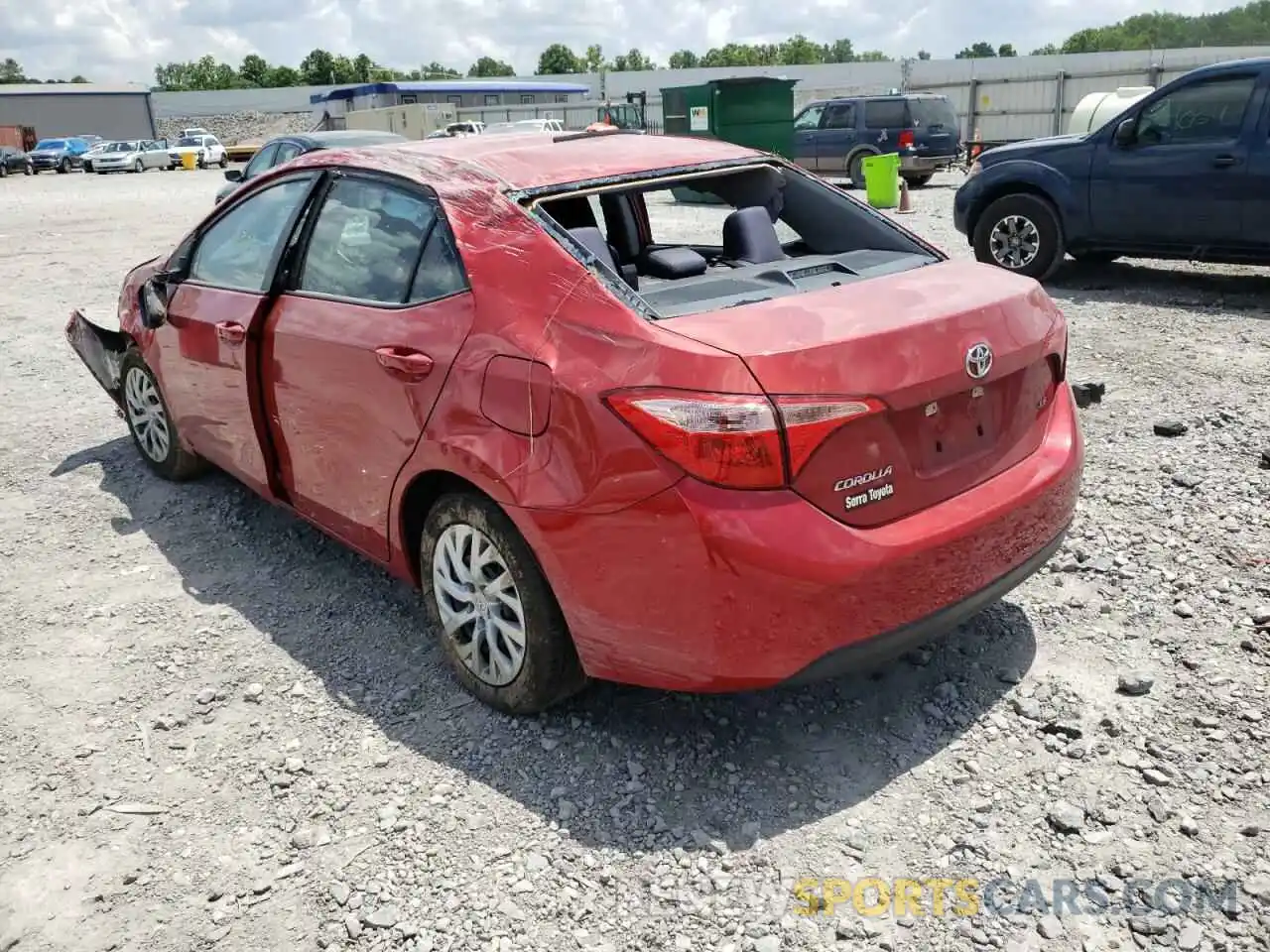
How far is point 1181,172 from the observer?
27.9 feet

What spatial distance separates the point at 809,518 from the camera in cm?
257

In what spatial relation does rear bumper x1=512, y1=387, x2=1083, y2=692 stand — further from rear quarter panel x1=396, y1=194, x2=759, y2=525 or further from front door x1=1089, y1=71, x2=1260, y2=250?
front door x1=1089, y1=71, x2=1260, y2=250

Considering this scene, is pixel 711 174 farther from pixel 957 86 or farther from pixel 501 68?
pixel 501 68

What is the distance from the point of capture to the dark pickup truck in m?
8.25

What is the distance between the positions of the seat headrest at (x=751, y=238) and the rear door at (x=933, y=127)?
17986mm

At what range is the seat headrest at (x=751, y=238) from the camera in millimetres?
3863

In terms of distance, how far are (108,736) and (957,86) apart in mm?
28587

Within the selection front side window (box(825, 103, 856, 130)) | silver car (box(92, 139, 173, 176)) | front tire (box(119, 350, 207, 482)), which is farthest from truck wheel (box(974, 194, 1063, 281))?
silver car (box(92, 139, 173, 176))

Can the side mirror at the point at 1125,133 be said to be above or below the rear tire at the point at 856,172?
above

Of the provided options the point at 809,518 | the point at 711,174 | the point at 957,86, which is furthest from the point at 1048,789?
the point at 957,86

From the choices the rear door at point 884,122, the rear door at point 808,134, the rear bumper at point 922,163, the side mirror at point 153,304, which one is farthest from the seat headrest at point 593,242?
the rear door at point 808,134

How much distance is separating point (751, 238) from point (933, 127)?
61.1 ft

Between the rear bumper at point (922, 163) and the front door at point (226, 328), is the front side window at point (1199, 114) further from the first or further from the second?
the rear bumper at point (922, 163)

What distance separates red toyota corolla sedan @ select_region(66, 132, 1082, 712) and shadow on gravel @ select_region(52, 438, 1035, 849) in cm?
19
